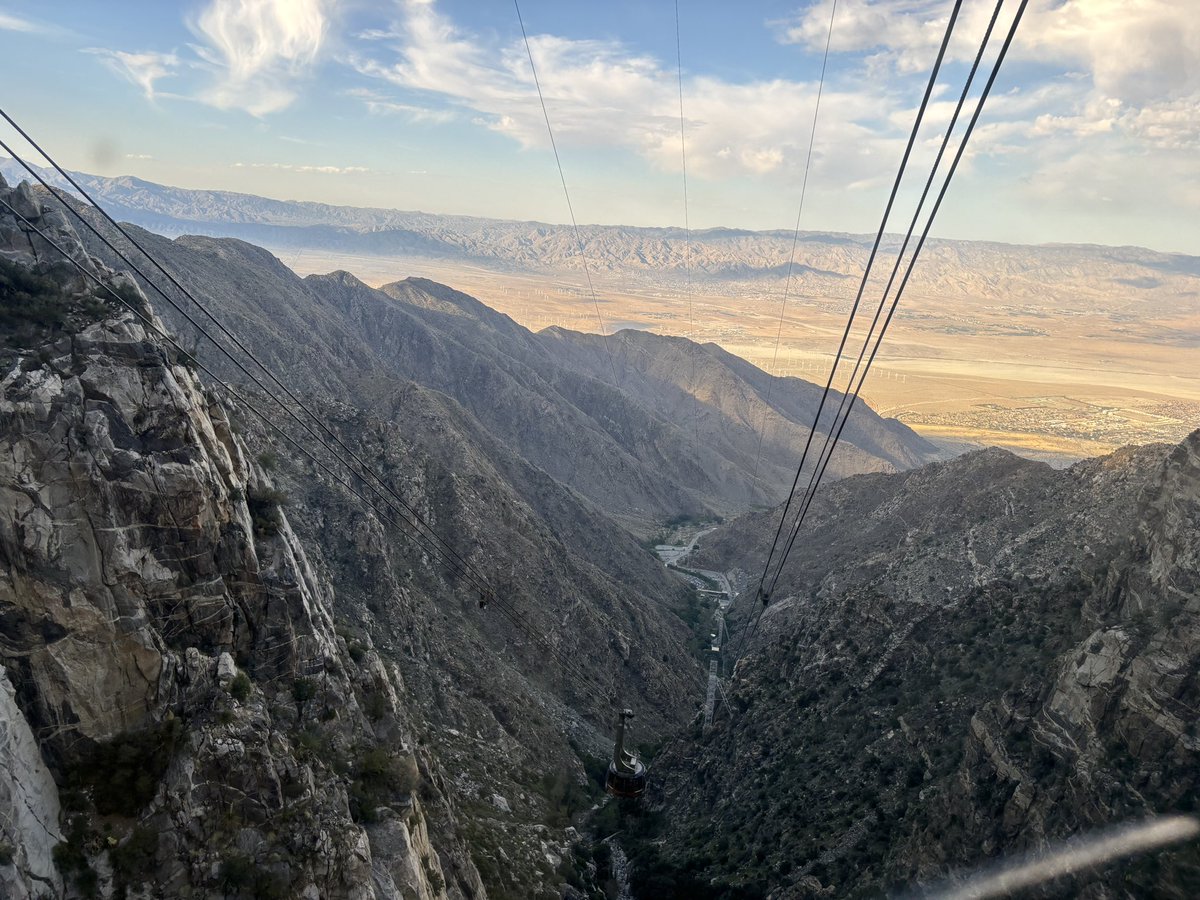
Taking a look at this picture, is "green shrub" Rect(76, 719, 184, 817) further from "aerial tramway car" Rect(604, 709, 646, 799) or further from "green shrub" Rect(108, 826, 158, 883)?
"aerial tramway car" Rect(604, 709, 646, 799)

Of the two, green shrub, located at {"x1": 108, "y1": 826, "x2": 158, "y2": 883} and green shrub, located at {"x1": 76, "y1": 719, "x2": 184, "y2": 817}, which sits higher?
green shrub, located at {"x1": 76, "y1": 719, "x2": 184, "y2": 817}

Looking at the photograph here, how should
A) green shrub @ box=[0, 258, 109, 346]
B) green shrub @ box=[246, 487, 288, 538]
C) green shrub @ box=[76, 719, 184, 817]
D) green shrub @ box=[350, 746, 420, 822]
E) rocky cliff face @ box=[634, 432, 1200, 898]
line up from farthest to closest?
1. green shrub @ box=[246, 487, 288, 538]
2. rocky cliff face @ box=[634, 432, 1200, 898]
3. green shrub @ box=[350, 746, 420, 822]
4. green shrub @ box=[0, 258, 109, 346]
5. green shrub @ box=[76, 719, 184, 817]

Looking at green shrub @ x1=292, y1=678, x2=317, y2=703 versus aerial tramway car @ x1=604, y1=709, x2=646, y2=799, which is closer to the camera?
green shrub @ x1=292, y1=678, x2=317, y2=703

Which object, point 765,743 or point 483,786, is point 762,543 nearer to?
point 765,743

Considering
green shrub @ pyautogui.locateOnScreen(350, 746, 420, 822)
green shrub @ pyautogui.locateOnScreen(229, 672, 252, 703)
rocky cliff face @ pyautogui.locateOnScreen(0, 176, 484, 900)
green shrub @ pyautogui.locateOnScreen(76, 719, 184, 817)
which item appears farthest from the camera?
green shrub @ pyautogui.locateOnScreen(350, 746, 420, 822)

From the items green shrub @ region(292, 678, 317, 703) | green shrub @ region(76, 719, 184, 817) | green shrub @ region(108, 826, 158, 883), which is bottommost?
green shrub @ region(108, 826, 158, 883)

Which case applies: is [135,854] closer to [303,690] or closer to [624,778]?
[303,690]

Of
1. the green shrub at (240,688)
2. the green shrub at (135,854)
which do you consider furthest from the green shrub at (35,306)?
the green shrub at (135,854)

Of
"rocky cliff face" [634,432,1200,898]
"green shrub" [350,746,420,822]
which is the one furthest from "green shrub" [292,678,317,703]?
"rocky cliff face" [634,432,1200,898]
